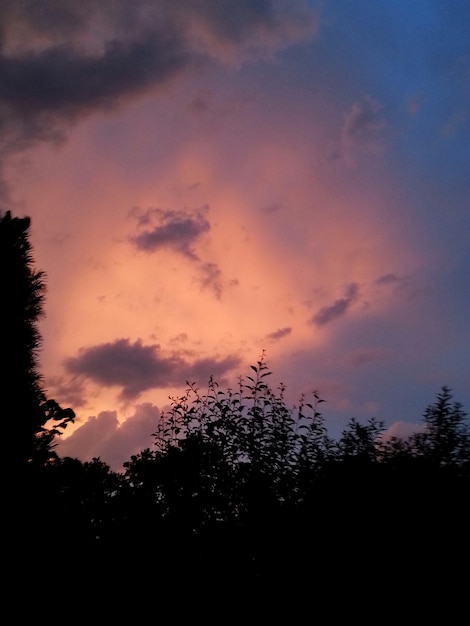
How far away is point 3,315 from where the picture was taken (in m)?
16.7

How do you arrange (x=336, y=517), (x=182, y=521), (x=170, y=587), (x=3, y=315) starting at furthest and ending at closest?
(x=3, y=315) < (x=182, y=521) < (x=170, y=587) < (x=336, y=517)

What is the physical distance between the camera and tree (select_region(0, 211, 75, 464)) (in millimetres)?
15750

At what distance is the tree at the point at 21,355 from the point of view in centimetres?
1575

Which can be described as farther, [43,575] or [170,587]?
[43,575]

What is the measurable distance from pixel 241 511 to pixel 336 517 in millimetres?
2656

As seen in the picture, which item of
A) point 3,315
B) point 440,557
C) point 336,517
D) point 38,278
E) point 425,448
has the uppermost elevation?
point 38,278

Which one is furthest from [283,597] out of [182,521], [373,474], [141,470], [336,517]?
[141,470]

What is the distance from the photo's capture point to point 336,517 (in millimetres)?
7750

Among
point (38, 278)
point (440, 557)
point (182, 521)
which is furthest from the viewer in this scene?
point (38, 278)

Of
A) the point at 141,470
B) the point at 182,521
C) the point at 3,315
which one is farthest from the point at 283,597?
the point at 3,315

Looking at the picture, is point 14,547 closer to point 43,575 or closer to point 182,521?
point 43,575

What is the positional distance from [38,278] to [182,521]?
11.0 meters

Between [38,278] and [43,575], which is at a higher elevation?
[38,278]

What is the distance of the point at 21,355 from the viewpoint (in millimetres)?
16688
